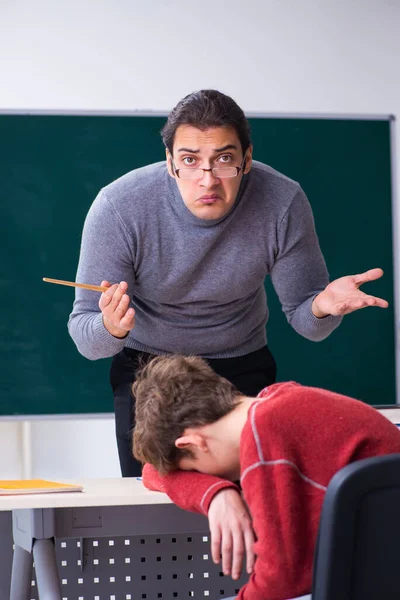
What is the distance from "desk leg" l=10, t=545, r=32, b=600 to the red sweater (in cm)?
80

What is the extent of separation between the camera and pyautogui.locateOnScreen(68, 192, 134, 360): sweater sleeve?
204 centimetres

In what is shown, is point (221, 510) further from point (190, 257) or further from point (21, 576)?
point (190, 257)

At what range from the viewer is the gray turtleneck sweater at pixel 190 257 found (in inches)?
81.1

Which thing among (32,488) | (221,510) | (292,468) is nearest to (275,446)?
(292,468)

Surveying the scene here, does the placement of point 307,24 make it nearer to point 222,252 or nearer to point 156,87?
point 156,87

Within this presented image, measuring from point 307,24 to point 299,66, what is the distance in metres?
0.21

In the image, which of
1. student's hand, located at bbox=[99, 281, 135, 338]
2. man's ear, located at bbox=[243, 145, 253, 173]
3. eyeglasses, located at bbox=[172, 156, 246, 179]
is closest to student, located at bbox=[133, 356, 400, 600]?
student's hand, located at bbox=[99, 281, 135, 338]

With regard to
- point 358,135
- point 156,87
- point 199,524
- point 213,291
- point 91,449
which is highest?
point 156,87

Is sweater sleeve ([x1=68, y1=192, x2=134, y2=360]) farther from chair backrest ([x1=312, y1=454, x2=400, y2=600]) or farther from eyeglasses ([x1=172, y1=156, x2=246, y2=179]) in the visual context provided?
chair backrest ([x1=312, y1=454, x2=400, y2=600])

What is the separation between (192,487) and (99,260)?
2.84 feet

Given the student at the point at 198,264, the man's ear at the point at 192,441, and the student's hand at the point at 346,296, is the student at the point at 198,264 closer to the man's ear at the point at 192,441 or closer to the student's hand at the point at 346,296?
the student's hand at the point at 346,296

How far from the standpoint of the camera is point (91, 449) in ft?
12.3

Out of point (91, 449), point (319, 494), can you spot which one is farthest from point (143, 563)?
point (91, 449)

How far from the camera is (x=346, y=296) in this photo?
1917 millimetres
